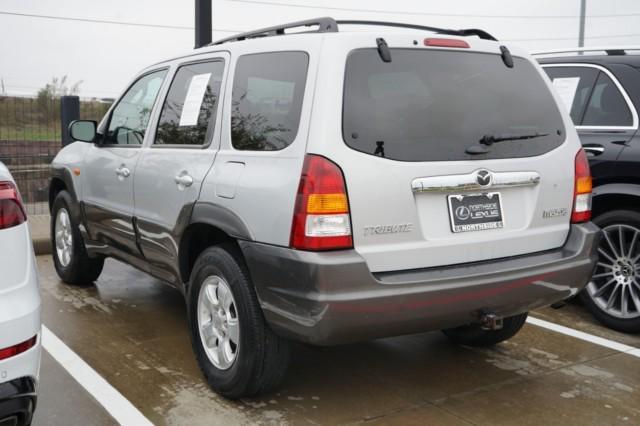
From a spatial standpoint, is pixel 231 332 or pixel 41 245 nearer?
pixel 231 332

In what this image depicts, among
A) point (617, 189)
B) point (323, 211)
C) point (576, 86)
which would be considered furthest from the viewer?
point (576, 86)

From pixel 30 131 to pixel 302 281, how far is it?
23.8 ft

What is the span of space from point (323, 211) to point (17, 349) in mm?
1314

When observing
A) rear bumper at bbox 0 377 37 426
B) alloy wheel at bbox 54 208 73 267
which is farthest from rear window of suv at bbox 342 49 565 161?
alloy wheel at bbox 54 208 73 267

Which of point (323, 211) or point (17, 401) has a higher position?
point (323, 211)

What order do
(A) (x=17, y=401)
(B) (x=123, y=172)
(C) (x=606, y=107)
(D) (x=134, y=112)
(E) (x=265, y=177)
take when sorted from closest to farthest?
(A) (x=17, y=401)
(E) (x=265, y=177)
(B) (x=123, y=172)
(D) (x=134, y=112)
(C) (x=606, y=107)

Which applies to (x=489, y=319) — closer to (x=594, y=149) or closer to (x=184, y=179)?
(x=184, y=179)

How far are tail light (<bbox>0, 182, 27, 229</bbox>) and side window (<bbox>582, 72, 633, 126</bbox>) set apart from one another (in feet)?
13.3

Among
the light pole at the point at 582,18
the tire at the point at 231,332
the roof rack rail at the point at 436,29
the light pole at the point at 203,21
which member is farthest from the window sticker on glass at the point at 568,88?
the light pole at the point at 582,18

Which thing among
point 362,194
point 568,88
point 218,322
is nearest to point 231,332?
point 218,322

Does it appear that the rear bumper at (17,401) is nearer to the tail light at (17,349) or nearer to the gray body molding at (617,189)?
the tail light at (17,349)

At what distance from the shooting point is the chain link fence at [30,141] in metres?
8.83

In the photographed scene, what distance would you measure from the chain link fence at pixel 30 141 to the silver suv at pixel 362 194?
5.42 meters

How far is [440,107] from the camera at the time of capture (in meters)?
3.28
